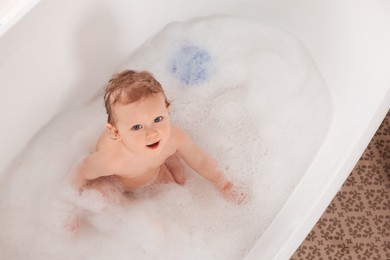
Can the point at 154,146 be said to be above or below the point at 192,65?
above

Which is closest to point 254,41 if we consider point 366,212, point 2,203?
point 366,212

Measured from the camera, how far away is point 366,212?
1.67 metres

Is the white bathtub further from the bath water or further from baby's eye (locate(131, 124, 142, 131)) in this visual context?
baby's eye (locate(131, 124, 142, 131))

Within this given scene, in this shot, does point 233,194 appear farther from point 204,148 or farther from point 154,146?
point 154,146

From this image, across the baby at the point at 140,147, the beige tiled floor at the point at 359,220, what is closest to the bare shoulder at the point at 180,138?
the baby at the point at 140,147

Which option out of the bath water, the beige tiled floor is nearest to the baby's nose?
the bath water

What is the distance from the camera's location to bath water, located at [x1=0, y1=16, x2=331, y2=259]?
137 centimetres

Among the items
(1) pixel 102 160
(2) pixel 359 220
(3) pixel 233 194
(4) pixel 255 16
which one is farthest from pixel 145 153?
(2) pixel 359 220

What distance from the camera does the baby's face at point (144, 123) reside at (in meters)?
1.10

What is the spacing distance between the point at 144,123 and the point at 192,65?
49 cm

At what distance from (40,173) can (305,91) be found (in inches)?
28.2

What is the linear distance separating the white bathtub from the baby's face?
0.31m

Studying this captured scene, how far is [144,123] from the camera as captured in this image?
3.67ft

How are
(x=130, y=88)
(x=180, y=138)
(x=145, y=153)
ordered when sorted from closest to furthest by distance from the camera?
(x=130, y=88) → (x=145, y=153) → (x=180, y=138)
